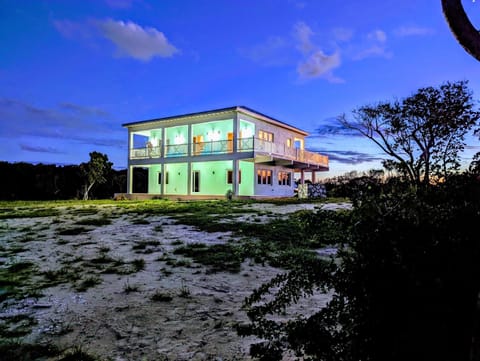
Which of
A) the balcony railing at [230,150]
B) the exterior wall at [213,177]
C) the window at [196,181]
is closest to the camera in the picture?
the balcony railing at [230,150]

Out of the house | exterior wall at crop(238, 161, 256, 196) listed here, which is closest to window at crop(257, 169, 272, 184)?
the house

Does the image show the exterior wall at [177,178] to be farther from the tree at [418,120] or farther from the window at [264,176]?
the tree at [418,120]

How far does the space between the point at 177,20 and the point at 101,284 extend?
15146mm

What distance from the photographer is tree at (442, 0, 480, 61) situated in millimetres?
2293

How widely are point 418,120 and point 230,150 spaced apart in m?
11.4

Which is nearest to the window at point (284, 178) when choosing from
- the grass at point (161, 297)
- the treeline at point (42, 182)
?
the treeline at point (42, 182)

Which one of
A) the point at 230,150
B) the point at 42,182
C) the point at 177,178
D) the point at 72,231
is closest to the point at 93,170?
the point at 42,182

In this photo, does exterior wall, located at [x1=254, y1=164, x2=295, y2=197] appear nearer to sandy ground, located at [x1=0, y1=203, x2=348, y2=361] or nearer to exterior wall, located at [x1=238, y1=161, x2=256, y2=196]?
exterior wall, located at [x1=238, y1=161, x2=256, y2=196]

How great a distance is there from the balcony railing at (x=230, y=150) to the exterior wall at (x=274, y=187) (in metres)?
2.06

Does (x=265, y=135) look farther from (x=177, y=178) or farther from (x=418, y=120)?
(x=418, y=120)

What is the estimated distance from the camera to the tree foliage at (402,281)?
1138mm

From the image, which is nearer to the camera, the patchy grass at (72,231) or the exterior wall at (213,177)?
the patchy grass at (72,231)

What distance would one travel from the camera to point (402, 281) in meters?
1.25

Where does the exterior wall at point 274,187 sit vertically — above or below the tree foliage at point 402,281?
above
